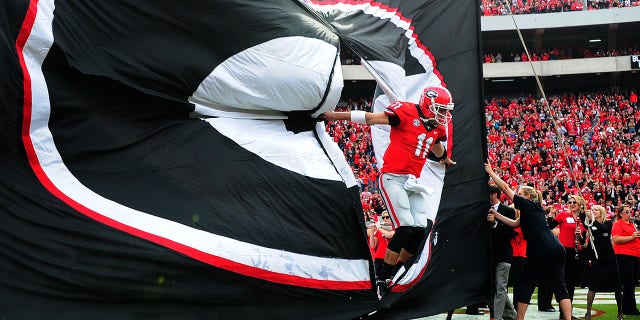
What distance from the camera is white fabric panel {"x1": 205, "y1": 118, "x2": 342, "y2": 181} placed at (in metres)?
5.58

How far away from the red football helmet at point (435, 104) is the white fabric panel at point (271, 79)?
3.01ft

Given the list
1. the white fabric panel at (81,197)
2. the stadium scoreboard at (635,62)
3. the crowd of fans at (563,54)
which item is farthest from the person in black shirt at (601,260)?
the crowd of fans at (563,54)

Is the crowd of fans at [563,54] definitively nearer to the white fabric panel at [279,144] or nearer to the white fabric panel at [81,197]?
the white fabric panel at [279,144]

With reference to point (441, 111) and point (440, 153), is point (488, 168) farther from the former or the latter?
point (441, 111)

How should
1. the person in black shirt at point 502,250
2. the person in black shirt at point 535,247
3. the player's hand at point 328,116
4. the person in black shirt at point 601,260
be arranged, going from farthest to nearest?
1. the person in black shirt at point 601,260
2. the person in black shirt at point 502,250
3. the person in black shirt at point 535,247
4. the player's hand at point 328,116

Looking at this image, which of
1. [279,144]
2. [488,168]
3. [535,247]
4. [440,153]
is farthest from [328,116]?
[535,247]

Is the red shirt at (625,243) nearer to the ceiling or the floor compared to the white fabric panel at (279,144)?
nearer to the floor

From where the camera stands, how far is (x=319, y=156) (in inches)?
232

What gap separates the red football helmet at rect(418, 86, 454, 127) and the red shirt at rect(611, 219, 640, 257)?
467cm

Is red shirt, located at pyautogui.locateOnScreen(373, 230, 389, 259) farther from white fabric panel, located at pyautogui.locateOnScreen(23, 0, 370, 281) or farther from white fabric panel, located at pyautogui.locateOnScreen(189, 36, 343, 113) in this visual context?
white fabric panel, located at pyautogui.locateOnScreen(23, 0, 370, 281)

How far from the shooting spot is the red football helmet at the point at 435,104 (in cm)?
628

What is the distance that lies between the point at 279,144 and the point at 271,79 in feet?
1.68

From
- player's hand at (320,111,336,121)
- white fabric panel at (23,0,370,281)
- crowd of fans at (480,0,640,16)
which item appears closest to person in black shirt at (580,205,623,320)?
player's hand at (320,111,336,121)

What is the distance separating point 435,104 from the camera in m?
6.28
